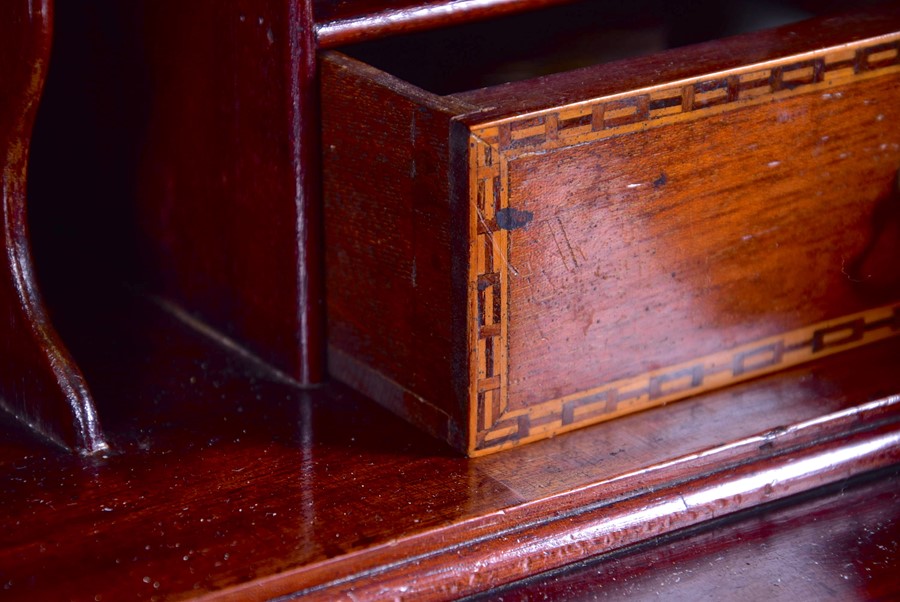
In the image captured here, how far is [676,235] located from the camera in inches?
39.1

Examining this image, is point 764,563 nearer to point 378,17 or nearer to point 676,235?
point 676,235

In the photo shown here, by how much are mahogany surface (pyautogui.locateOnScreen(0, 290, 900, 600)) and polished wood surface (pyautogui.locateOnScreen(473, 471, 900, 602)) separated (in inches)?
0.5

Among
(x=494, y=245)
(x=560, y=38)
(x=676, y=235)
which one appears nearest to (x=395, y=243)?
(x=494, y=245)

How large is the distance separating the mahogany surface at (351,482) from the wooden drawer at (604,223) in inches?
1.3

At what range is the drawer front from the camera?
93 cm

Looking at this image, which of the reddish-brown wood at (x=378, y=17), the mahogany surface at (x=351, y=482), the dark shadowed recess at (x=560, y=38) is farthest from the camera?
the dark shadowed recess at (x=560, y=38)

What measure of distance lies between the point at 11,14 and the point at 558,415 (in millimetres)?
434

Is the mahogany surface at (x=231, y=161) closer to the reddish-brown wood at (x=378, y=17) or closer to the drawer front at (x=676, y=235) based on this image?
the reddish-brown wood at (x=378, y=17)

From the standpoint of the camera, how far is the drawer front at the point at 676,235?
3.05 feet

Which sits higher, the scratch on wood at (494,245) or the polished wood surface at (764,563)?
the scratch on wood at (494,245)

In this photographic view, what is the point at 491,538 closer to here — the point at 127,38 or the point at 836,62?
the point at 836,62

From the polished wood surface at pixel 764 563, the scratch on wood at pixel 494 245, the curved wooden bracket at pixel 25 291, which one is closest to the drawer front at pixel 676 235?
the scratch on wood at pixel 494 245

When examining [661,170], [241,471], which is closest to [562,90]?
[661,170]

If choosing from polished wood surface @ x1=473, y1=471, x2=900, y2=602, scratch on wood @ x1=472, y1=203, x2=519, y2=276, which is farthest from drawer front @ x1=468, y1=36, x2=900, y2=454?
polished wood surface @ x1=473, y1=471, x2=900, y2=602
